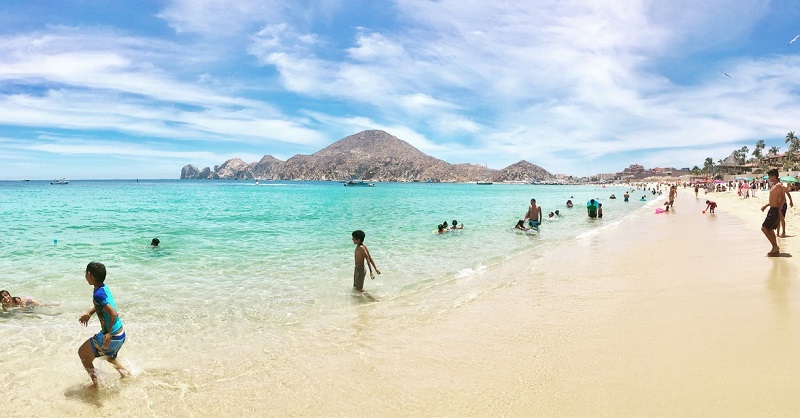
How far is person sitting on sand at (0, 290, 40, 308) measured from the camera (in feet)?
27.0

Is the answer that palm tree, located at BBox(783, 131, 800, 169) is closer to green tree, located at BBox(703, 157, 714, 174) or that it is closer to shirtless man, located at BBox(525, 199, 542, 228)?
green tree, located at BBox(703, 157, 714, 174)

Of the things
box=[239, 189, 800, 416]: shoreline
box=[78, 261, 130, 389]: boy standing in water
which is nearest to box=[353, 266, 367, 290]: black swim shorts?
box=[239, 189, 800, 416]: shoreline

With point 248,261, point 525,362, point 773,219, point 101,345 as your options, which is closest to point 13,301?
point 101,345

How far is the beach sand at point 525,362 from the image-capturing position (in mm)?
4207

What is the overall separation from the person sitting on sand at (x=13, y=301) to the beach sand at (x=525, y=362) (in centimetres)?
481

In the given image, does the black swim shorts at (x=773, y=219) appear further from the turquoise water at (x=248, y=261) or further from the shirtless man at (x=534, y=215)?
the shirtless man at (x=534, y=215)

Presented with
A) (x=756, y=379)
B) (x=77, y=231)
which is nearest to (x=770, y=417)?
(x=756, y=379)

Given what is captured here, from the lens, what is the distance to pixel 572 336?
6.03 metres

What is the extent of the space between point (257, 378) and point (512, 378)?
3258 millimetres

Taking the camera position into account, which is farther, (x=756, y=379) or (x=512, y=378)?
(x=512, y=378)

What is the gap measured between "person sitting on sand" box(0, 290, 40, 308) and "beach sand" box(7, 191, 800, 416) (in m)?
4.81

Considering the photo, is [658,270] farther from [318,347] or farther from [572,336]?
[318,347]

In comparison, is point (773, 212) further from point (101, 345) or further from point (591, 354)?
point (101, 345)

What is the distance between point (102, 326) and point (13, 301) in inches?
220
